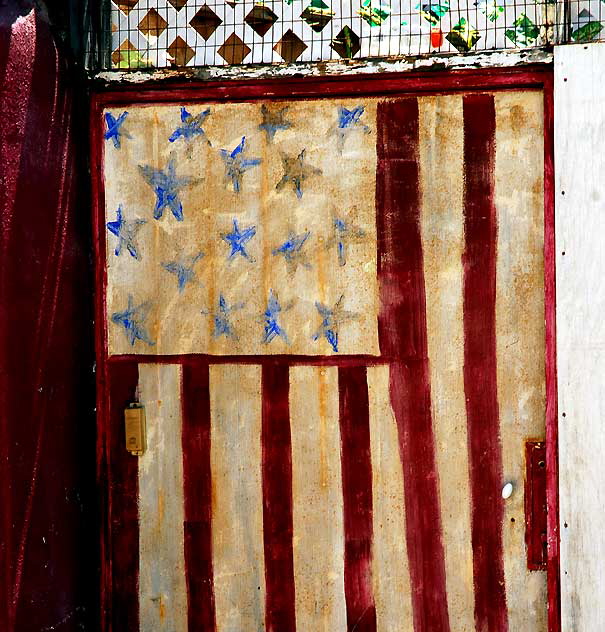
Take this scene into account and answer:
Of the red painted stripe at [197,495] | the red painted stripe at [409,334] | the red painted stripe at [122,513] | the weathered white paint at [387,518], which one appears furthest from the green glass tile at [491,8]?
the red painted stripe at [122,513]

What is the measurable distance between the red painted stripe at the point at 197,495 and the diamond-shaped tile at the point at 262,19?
1249mm

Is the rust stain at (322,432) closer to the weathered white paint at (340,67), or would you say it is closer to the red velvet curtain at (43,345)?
the red velvet curtain at (43,345)

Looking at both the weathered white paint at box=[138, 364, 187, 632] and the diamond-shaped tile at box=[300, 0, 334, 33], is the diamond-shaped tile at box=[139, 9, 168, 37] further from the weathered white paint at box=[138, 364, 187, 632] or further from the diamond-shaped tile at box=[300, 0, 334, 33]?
the weathered white paint at box=[138, 364, 187, 632]

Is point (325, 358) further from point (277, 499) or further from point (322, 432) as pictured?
point (277, 499)

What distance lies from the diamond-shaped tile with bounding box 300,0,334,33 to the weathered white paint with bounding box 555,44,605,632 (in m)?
0.83

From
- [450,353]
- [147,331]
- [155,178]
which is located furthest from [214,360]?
[450,353]

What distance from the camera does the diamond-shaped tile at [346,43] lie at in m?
2.51

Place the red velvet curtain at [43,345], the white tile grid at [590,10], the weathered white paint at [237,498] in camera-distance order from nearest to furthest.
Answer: the red velvet curtain at [43,345] → the white tile grid at [590,10] → the weathered white paint at [237,498]

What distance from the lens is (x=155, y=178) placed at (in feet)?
8.51

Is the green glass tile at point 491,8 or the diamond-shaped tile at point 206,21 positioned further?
the diamond-shaped tile at point 206,21

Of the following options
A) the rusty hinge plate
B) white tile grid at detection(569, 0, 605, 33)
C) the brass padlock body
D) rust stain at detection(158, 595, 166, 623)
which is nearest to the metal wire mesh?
white tile grid at detection(569, 0, 605, 33)

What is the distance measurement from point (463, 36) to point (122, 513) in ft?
7.14

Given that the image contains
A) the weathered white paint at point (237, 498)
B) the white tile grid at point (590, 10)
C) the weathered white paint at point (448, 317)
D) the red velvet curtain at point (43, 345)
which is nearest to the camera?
the red velvet curtain at point (43, 345)

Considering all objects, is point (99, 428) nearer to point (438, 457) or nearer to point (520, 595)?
point (438, 457)
